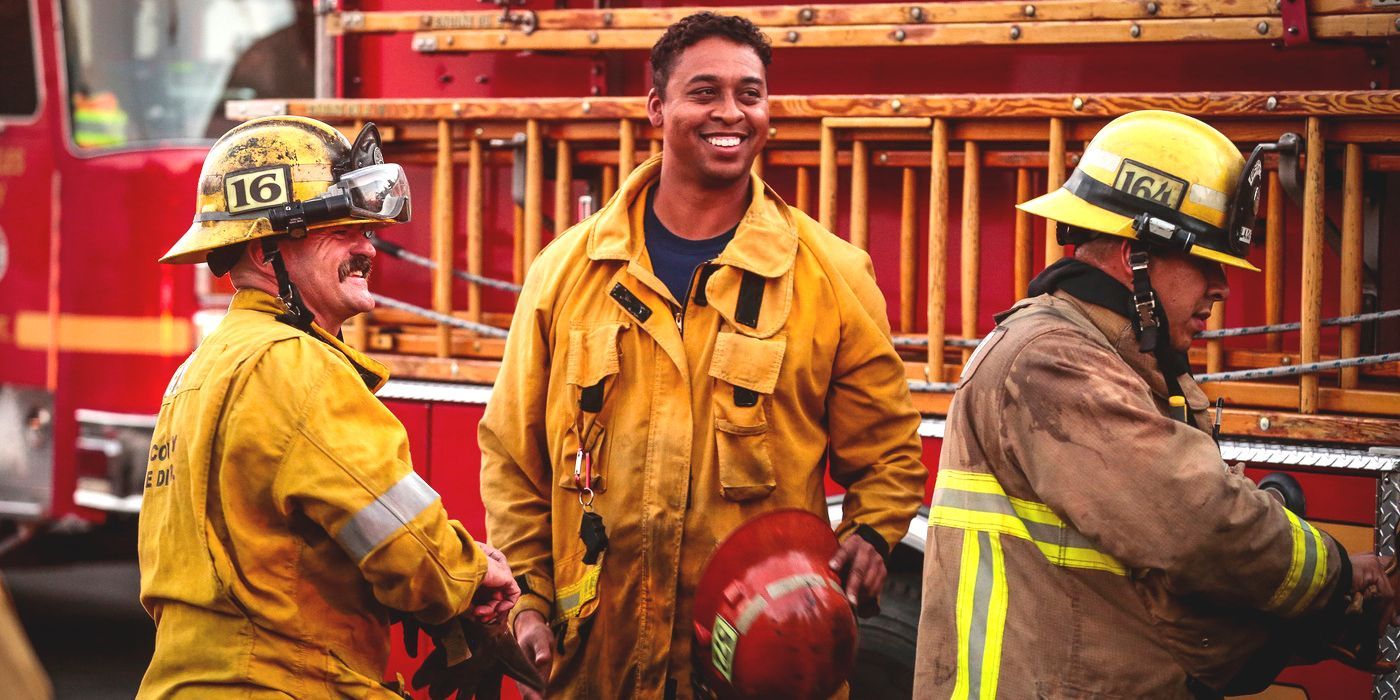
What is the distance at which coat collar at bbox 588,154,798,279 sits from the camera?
3.45 m

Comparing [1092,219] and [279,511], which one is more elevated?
[1092,219]

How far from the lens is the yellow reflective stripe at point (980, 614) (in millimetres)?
2826

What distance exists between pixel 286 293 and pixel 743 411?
986 mm

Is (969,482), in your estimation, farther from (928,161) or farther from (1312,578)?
(928,161)

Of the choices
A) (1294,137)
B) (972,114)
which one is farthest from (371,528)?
(1294,137)

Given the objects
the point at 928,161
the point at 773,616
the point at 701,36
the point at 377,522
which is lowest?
the point at 773,616

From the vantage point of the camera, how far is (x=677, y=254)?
140 inches

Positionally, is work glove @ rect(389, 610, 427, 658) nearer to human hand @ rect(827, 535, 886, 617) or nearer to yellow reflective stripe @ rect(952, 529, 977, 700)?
human hand @ rect(827, 535, 886, 617)

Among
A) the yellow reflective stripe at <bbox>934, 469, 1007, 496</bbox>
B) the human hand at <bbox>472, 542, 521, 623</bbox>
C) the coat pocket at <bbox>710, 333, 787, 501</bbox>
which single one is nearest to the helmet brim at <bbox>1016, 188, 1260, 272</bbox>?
the yellow reflective stripe at <bbox>934, 469, 1007, 496</bbox>

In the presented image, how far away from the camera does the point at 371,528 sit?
275cm

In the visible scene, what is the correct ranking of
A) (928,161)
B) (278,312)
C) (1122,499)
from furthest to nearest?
(928,161)
(278,312)
(1122,499)

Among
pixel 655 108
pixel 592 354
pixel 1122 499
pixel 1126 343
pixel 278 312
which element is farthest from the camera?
pixel 655 108

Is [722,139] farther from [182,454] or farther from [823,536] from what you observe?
[182,454]

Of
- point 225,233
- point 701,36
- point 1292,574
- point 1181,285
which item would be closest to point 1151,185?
point 1181,285
